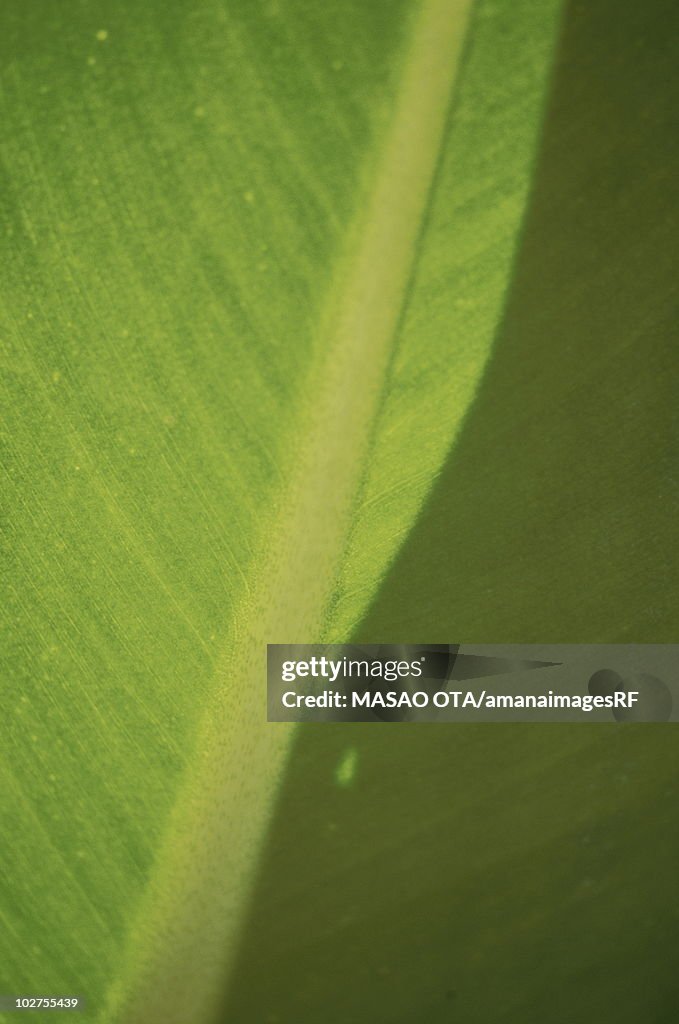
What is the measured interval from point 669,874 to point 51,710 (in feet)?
1.16

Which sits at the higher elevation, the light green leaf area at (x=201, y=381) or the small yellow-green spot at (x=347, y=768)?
the light green leaf area at (x=201, y=381)

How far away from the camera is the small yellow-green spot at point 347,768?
338 mm

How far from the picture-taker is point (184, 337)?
0.30 m

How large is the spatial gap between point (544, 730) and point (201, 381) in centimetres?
26

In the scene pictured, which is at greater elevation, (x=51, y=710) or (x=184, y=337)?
(x=184, y=337)

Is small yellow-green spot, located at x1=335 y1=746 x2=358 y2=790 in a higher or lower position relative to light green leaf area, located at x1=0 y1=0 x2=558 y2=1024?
lower

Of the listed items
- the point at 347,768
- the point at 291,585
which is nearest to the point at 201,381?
the point at 291,585

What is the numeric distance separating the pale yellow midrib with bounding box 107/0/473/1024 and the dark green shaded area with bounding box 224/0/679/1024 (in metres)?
0.02

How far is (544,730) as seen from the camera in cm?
34

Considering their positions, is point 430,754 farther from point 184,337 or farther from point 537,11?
point 537,11

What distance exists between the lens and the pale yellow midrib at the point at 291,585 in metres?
0.29

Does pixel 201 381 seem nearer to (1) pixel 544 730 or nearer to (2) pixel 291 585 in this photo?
(2) pixel 291 585

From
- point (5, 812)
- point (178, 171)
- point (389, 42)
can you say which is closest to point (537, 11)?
point (389, 42)

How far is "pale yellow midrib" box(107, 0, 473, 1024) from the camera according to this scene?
11.5 inches
